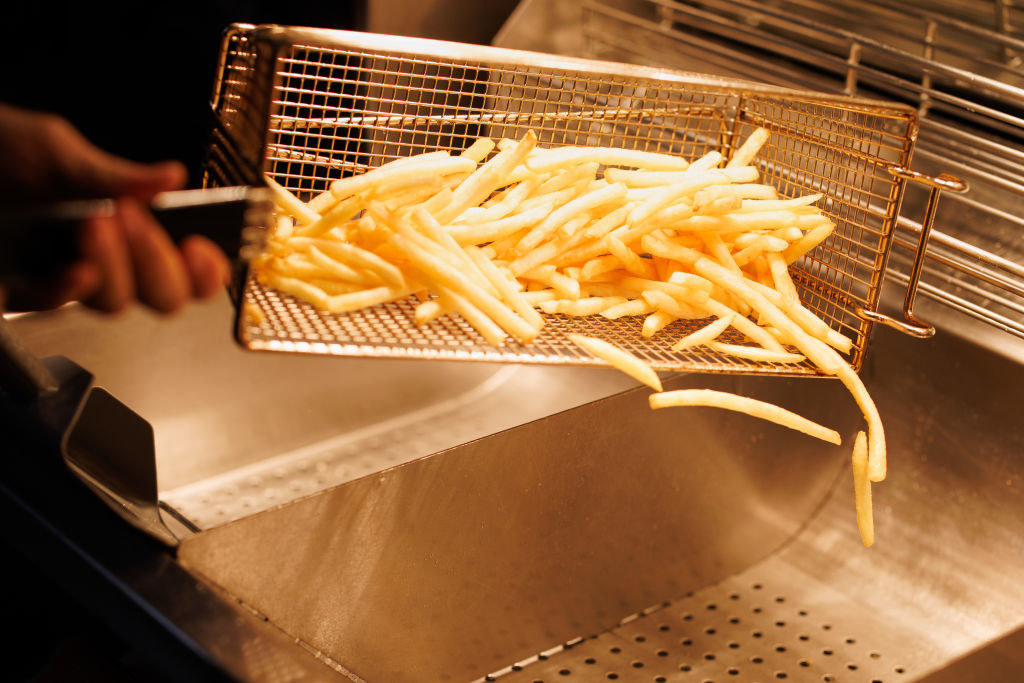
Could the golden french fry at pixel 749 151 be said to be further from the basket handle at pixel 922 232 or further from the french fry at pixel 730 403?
the french fry at pixel 730 403

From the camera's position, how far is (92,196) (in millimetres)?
648

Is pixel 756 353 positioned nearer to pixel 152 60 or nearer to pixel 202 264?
pixel 202 264

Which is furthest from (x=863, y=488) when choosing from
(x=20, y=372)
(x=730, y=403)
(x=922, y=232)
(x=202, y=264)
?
(x=20, y=372)

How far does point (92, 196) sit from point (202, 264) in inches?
3.7

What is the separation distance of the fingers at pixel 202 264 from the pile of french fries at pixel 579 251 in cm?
32

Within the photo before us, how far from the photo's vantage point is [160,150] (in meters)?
2.83

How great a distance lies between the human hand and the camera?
63cm

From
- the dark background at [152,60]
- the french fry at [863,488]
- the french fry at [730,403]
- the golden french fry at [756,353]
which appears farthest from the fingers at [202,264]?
the dark background at [152,60]

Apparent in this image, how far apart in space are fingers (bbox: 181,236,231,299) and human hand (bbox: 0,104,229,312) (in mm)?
15

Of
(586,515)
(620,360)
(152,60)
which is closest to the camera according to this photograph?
(620,360)

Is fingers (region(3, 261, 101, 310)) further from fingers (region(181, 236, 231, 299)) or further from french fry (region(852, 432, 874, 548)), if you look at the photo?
french fry (region(852, 432, 874, 548))

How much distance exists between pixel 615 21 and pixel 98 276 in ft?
6.18

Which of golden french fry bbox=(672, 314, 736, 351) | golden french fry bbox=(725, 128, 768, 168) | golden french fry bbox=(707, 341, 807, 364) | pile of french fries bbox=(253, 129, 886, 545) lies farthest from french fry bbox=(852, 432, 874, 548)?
golden french fry bbox=(725, 128, 768, 168)

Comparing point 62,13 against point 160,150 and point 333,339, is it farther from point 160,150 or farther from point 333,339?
point 333,339
